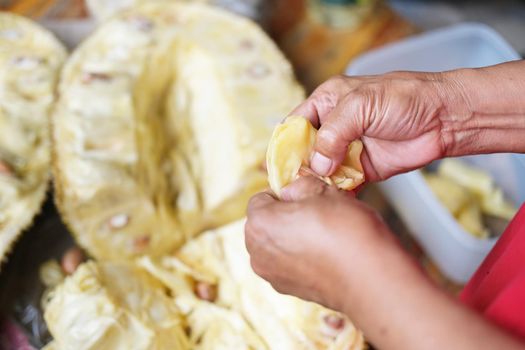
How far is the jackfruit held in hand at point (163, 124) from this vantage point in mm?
1031

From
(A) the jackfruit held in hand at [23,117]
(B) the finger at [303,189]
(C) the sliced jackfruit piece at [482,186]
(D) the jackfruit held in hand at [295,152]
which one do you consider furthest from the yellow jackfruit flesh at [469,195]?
(A) the jackfruit held in hand at [23,117]

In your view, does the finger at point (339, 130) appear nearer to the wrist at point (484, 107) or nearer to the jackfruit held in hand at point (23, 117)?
the wrist at point (484, 107)

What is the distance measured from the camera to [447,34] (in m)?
1.43

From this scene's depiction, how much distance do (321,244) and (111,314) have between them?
0.49m

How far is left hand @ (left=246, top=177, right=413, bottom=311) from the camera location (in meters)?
0.43

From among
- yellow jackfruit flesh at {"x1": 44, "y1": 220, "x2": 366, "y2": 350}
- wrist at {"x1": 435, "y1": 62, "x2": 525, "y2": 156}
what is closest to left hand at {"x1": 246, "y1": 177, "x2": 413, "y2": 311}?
wrist at {"x1": 435, "y1": 62, "x2": 525, "y2": 156}

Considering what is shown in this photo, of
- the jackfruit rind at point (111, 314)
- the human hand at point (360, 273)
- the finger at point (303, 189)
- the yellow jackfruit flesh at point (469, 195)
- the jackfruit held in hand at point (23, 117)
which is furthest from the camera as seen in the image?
the yellow jackfruit flesh at point (469, 195)

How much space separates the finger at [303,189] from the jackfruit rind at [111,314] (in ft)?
1.36

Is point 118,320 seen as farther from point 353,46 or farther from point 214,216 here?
point 353,46

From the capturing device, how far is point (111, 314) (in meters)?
0.81

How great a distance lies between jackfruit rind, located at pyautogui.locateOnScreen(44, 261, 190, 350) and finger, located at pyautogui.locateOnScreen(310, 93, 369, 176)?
16.3 inches

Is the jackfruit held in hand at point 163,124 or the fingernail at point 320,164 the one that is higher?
the fingernail at point 320,164

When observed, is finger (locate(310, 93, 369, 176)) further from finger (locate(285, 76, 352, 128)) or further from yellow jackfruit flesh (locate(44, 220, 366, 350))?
yellow jackfruit flesh (locate(44, 220, 366, 350))

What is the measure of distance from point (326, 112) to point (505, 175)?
82 cm
